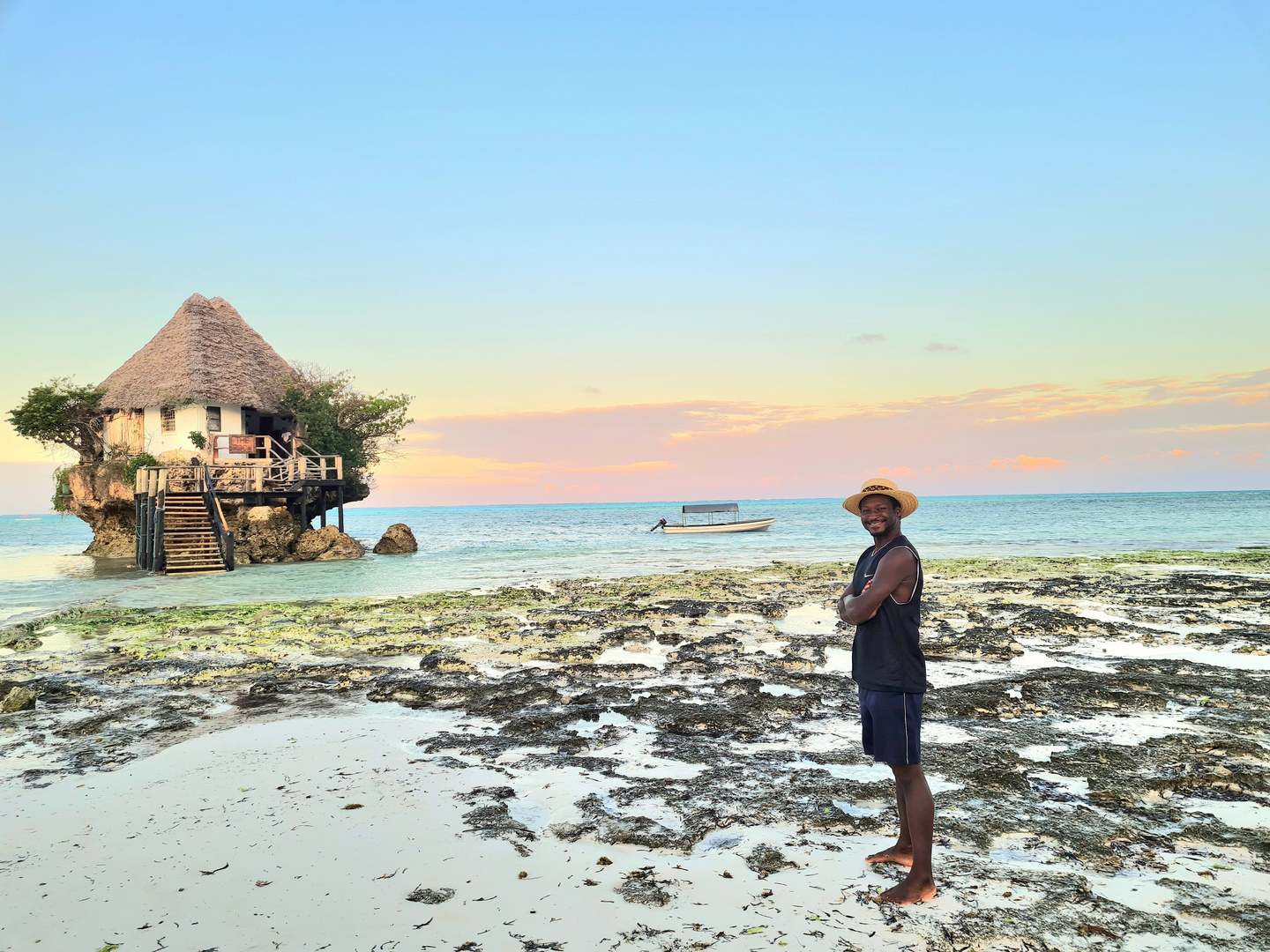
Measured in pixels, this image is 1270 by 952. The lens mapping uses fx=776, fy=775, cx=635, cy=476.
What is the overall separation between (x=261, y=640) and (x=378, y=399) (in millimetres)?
30343

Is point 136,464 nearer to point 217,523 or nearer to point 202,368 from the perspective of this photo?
point 202,368

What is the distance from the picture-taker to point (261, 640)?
40.8 ft

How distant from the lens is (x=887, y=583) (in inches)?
151

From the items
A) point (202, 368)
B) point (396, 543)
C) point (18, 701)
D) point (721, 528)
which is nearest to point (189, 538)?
point (202, 368)

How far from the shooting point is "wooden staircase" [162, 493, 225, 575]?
28.0 metres

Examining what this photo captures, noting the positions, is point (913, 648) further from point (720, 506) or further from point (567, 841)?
point (720, 506)

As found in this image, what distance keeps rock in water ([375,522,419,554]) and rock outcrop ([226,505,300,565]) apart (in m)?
5.75

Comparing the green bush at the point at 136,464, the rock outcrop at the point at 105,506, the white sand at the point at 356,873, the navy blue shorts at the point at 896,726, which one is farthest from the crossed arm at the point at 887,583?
the rock outcrop at the point at 105,506

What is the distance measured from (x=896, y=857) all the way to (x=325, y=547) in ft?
111

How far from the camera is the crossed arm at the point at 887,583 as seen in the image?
3.83 meters

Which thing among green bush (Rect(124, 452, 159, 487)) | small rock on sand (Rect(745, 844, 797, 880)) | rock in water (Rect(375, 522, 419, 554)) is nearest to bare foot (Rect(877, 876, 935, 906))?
small rock on sand (Rect(745, 844, 797, 880))

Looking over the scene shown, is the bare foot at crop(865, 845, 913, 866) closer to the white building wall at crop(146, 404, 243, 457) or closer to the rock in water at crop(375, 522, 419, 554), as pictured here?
the white building wall at crop(146, 404, 243, 457)

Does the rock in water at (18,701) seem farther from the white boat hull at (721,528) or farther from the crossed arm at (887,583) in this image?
the white boat hull at (721,528)

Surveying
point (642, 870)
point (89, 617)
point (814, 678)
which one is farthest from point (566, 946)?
point (89, 617)
